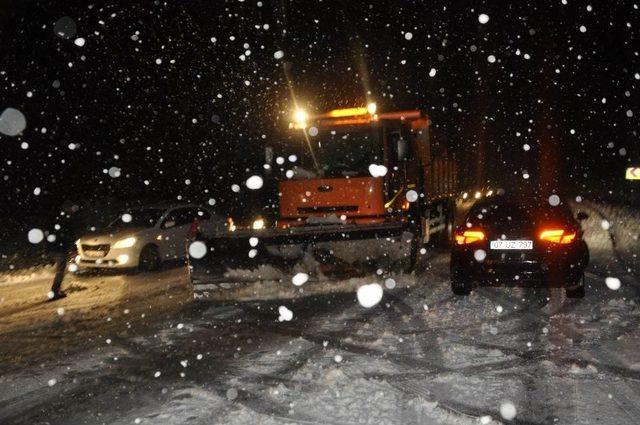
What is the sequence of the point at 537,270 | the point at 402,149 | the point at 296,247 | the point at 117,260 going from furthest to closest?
the point at 117,260 → the point at 402,149 → the point at 296,247 → the point at 537,270

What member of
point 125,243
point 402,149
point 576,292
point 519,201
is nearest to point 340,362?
point 576,292

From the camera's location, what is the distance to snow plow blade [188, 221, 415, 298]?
9.58 m

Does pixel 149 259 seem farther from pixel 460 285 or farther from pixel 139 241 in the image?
pixel 460 285

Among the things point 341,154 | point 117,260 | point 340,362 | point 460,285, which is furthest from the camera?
point 117,260

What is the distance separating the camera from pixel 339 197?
10.8 metres

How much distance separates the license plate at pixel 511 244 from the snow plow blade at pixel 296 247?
6.53 ft

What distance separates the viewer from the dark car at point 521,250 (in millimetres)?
7621

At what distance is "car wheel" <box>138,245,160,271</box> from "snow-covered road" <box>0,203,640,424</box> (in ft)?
12.9

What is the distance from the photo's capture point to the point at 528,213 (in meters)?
8.05

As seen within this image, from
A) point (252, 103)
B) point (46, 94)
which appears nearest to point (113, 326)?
point (46, 94)

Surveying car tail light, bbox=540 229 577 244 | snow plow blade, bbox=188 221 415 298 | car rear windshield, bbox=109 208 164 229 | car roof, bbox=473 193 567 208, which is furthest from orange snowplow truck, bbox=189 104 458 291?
car rear windshield, bbox=109 208 164 229

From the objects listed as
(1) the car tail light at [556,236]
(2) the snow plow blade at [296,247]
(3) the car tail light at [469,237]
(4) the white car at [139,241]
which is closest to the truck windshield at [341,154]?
(2) the snow plow blade at [296,247]

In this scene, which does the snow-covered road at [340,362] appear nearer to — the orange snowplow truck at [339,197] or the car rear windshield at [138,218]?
the orange snowplow truck at [339,197]

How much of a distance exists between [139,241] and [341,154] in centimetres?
478
